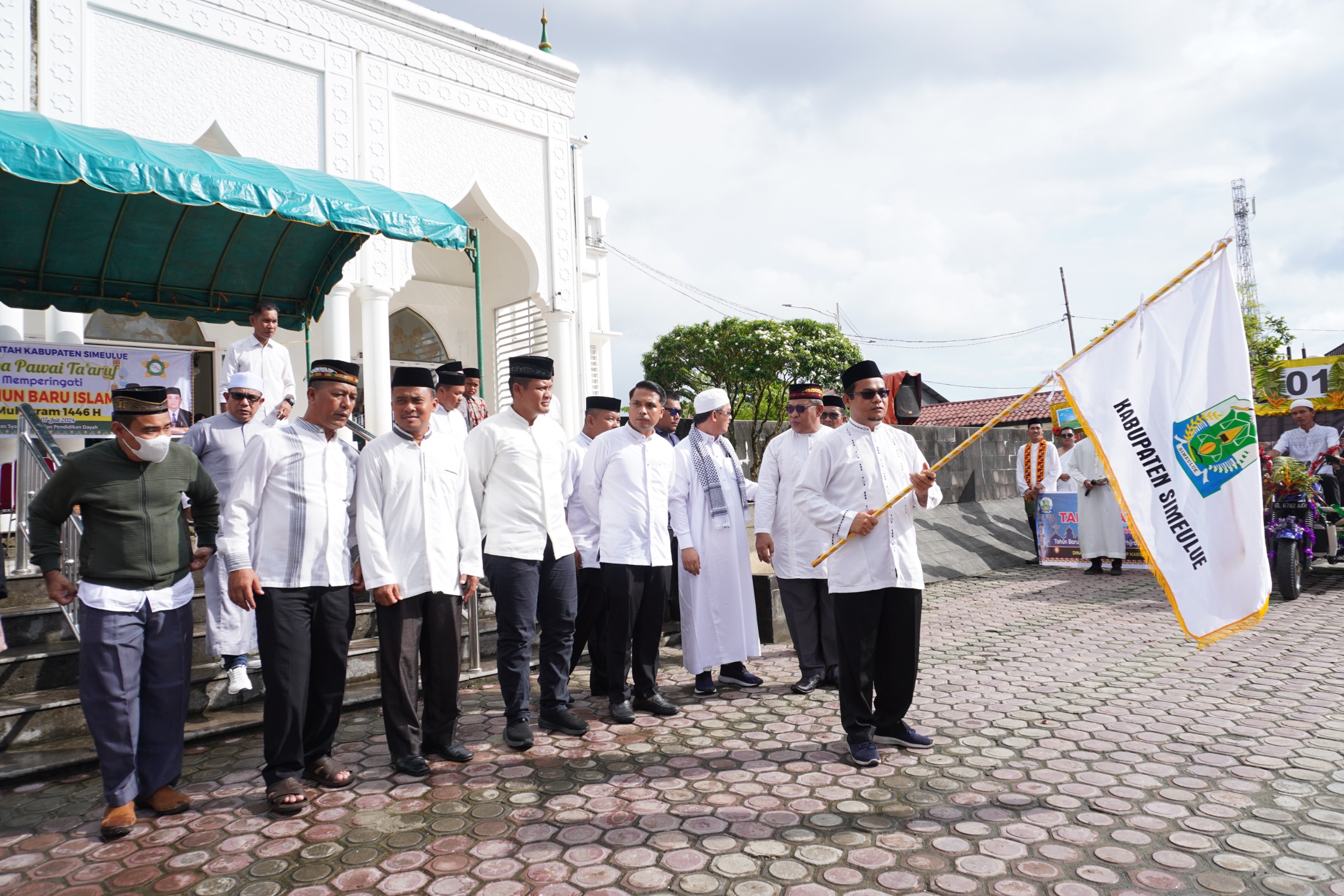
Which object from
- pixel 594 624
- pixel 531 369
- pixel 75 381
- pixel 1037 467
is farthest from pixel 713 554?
pixel 1037 467

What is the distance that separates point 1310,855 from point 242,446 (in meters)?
5.44

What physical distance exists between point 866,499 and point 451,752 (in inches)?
89.7

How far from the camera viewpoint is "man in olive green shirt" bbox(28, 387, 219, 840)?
3.23m

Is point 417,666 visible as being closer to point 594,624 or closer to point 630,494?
point 594,624

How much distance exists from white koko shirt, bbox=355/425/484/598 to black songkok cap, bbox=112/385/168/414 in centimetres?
84

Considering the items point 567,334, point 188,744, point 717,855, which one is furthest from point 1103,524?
point 188,744

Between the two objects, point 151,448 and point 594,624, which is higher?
point 151,448

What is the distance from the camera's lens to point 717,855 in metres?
2.82

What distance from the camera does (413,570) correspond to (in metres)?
3.84

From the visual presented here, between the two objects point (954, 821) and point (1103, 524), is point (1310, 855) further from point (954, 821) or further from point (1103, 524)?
point (1103, 524)

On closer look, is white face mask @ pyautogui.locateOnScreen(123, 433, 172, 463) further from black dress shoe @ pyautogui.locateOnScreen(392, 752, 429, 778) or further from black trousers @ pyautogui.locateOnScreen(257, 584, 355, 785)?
black dress shoe @ pyautogui.locateOnScreen(392, 752, 429, 778)

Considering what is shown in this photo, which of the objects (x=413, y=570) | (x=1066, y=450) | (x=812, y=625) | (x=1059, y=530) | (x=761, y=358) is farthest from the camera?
(x=761, y=358)

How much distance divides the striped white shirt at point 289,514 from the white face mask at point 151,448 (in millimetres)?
291

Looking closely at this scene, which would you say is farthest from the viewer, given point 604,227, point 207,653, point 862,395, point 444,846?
point 604,227
